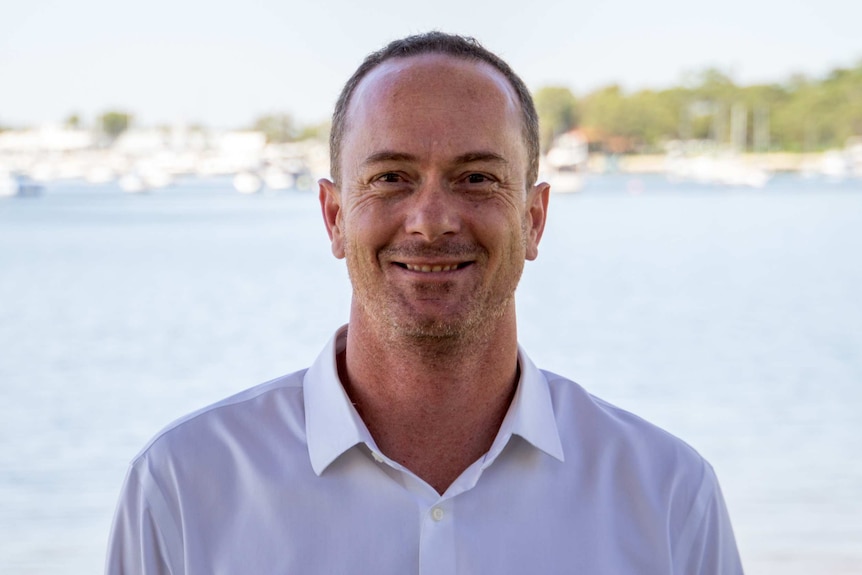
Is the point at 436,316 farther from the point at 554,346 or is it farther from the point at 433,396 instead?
the point at 554,346

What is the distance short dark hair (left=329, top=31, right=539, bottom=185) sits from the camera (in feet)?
6.28

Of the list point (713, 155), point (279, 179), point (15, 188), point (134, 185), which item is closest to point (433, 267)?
point (15, 188)

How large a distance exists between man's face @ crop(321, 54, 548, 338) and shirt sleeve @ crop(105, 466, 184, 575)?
0.41 meters

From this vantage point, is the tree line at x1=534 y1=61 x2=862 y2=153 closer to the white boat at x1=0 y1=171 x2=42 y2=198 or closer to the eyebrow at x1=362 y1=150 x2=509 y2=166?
the white boat at x1=0 y1=171 x2=42 y2=198

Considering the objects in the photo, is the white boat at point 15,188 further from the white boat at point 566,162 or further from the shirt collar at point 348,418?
the shirt collar at point 348,418

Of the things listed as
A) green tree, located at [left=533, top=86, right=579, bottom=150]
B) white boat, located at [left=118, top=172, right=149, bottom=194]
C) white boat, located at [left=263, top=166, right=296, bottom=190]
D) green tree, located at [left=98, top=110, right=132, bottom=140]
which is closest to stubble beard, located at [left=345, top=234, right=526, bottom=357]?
white boat, located at [left=118, top=172, right=149, bottom=194]

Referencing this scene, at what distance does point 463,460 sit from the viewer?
6.28 ft

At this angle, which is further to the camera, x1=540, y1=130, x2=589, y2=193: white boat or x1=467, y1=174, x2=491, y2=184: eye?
x1=540, y1=130, x2=589, y2=193: white boat

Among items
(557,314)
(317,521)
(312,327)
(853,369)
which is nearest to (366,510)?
(317,521)

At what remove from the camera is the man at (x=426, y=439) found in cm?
180

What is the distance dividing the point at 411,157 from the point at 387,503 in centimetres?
49

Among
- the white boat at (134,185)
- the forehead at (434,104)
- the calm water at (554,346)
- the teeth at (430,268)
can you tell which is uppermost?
the forehead at (434,104)

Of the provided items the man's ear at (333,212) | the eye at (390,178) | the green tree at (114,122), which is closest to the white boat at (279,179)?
the green tree at (114,122)

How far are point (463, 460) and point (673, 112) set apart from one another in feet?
285
